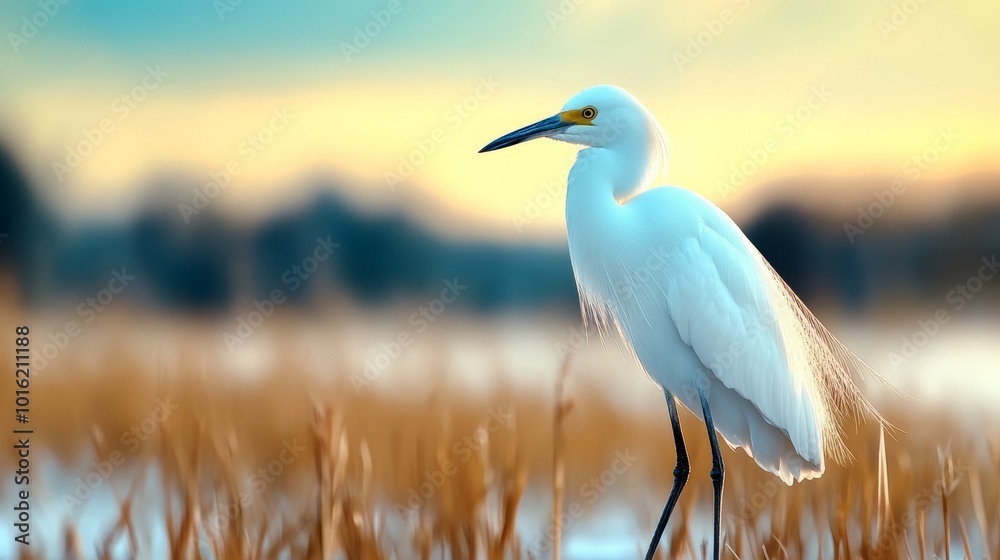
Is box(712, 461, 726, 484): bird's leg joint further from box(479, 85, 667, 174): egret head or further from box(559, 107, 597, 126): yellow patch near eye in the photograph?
box(559, 107, 597, 126): yellow patch near eye

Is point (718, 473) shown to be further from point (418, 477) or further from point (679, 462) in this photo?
point (418, 477)

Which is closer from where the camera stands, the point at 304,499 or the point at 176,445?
the point at 176,445

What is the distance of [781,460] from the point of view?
279cm

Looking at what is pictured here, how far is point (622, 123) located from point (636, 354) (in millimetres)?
797

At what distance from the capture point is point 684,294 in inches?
106

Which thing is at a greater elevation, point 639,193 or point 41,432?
point 639,193

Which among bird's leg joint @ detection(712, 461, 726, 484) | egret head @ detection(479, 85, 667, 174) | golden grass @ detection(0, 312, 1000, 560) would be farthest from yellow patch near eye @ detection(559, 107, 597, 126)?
bird's leg joint @ detection(712, 461, 726, 484)

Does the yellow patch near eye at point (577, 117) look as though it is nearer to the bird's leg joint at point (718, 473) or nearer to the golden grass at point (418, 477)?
the golden grass at point (418, 477)

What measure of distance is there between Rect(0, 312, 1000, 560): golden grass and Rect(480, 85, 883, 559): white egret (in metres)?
0.19

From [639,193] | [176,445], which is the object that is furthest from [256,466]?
[639,193]

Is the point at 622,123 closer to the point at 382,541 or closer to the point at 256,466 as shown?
the point at 382,541

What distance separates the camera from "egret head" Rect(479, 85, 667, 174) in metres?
2.64

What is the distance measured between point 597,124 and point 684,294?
0.61 meters

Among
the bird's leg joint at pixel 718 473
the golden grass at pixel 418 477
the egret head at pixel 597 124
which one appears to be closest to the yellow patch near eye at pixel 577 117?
the egret head at pixel 597 124
